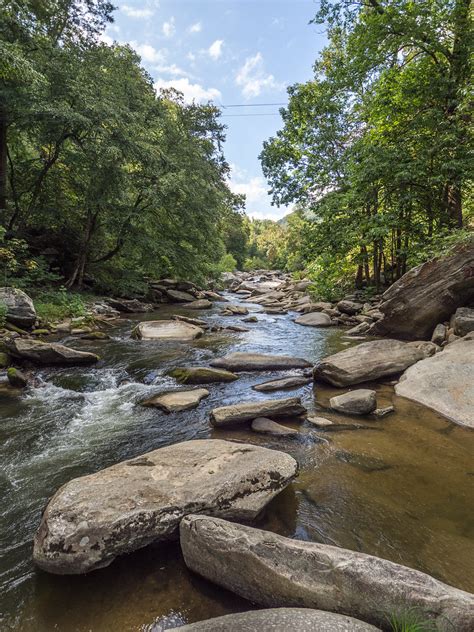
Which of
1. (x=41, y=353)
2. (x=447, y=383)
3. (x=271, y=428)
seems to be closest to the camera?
(x=271, y=428)

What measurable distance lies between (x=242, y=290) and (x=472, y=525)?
22759 mm

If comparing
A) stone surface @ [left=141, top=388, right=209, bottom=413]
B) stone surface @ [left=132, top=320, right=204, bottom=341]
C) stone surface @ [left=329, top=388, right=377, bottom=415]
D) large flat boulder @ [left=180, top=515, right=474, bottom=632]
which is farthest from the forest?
large flat boulder @ [left=180, top=515, right=474, bottom=632]

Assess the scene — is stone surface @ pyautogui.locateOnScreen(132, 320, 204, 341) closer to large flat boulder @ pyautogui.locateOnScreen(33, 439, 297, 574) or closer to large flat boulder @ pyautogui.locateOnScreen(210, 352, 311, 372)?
large flat boulder @ pyautogui.locateOnScreen(210, 352, 311, 372)

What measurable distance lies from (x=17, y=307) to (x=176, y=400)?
5.71 metres

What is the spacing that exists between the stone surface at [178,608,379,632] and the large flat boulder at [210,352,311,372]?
4726mm

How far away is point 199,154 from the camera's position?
15.9 meters

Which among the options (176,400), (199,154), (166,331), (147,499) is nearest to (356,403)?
(176,400)

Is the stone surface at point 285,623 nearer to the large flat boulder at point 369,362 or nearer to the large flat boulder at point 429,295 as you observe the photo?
the large flat boulder at point 369,362

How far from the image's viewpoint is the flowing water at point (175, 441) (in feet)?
6.05

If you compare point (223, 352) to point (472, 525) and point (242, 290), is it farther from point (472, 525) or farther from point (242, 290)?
point (242, 290)

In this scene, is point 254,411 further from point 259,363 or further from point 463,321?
point 463,321

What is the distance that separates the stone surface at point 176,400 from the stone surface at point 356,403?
1961 millimetres

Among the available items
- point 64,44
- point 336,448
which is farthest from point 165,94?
point 336,448

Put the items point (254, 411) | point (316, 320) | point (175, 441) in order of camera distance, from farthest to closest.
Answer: point (316, 320)
point (254, 411)
point (175, 441)
